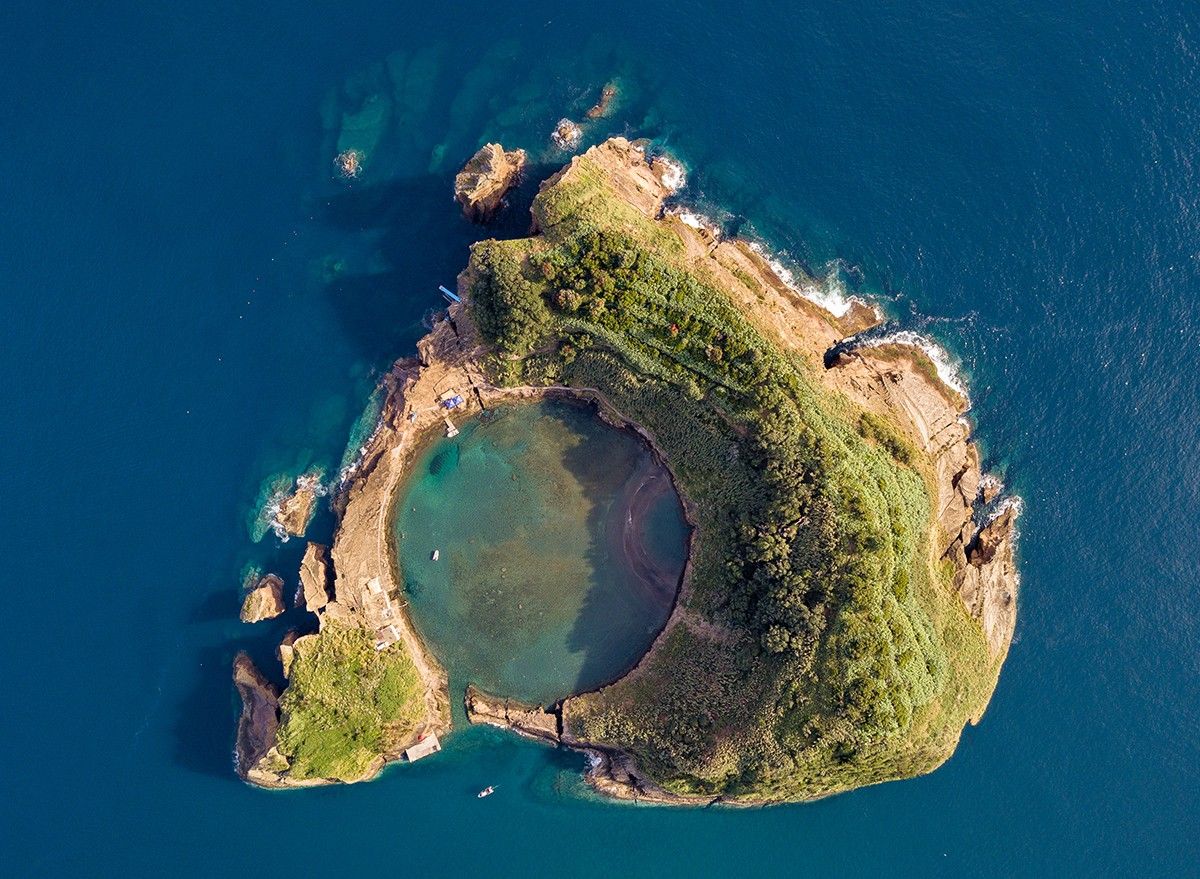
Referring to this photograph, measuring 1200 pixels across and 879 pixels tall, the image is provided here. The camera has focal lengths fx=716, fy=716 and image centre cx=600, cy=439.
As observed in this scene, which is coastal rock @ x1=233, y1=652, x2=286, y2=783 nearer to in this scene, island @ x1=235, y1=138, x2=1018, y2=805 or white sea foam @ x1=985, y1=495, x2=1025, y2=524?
island @ x1=235, y1=138, x2=1018, y2=805

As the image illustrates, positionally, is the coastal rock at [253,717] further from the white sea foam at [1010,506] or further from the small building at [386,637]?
the white sea foam at [1010,506]

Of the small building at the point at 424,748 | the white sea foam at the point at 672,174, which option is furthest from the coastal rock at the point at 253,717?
the white sea foam at the point at 672,174

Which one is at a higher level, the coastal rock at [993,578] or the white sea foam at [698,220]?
the white sea foam at [698,220]

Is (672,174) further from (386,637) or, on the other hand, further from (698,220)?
(386,637)

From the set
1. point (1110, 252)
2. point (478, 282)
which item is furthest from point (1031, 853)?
point (478, 282)

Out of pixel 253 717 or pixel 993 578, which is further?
pixel 253 717

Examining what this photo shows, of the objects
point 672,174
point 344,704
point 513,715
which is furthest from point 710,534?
point 344,704

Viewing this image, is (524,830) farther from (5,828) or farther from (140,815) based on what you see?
(5,828)

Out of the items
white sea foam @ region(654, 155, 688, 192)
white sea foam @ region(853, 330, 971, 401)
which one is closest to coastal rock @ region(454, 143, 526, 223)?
white sea foam @ region(654, 155, 688, 192)
